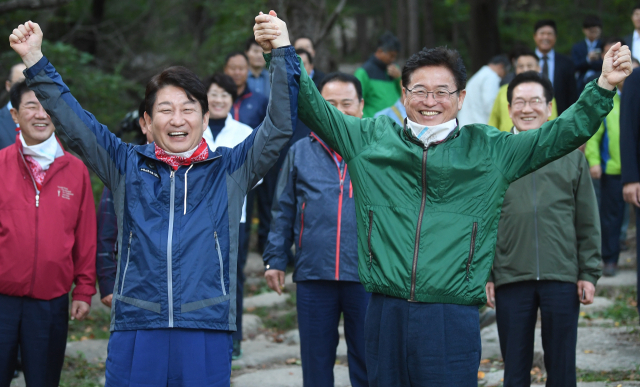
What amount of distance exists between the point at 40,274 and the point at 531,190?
311 centimetres

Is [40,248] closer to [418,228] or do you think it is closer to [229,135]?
[229,135]

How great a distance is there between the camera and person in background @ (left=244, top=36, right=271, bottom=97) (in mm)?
8906

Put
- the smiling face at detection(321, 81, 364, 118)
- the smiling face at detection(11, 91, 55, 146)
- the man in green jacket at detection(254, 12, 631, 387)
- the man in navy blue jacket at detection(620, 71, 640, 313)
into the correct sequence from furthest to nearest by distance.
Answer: the man in navy blue jacket at detection(620, 71, 640, 313) → the smiling face at detection(321, 81, 364, 118) → the smiling face at detection(11, 91, 55, 146) → the man in green jacket at detection(254, 12, 631, 387)

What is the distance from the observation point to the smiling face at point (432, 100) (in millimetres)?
3459

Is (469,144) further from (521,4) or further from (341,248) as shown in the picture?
(521,4)

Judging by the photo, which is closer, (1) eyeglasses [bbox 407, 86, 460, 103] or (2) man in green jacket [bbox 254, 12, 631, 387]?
(2) man in green jacket [bbox 254, 12, 631, 387]

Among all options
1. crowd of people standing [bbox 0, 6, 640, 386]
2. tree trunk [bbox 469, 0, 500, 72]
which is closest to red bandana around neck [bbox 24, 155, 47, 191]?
crowd of people standing [bbox 0, 6, 640, 386]

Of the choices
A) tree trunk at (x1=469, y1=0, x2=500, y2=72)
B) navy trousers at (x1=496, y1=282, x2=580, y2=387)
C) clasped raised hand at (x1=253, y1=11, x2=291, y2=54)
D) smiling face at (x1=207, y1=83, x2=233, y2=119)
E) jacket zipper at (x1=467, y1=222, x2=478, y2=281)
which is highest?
tree trunk at (x1=469, y1=0, x2=500, y2=72)

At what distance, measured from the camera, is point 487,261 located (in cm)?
339

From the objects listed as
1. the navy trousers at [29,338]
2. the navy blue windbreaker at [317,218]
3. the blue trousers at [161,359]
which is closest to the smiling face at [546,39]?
the navy blue windbreaker at [317,218]

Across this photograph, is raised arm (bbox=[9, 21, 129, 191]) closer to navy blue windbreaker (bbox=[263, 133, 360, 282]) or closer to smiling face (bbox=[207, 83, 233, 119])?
navy blue windbreaker (bbox=[263, 133, 360, 282])

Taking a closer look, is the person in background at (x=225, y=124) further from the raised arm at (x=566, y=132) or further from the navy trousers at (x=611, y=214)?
the navy trousers at (x=611, y=214)

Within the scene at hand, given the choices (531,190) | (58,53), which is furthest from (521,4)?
(531,190)

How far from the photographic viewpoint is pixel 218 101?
20.7ft
